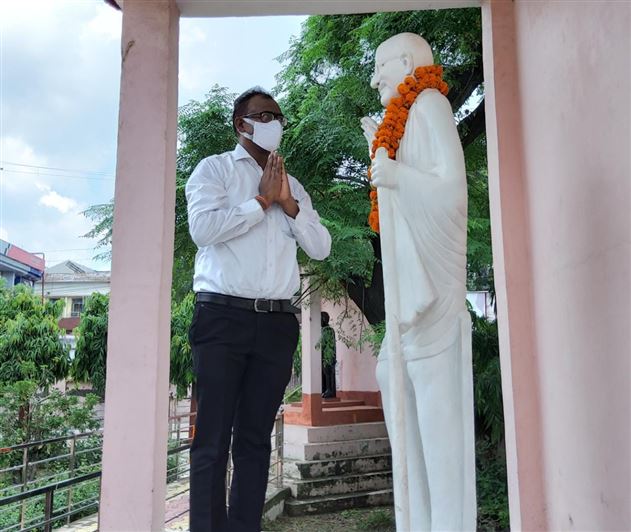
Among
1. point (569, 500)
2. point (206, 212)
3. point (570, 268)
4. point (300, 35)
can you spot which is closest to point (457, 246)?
→ point (570, 268)

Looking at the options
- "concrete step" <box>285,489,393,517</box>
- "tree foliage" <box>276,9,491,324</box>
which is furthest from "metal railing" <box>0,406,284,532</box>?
"tree foliage" <box>276,9,491,324</box>

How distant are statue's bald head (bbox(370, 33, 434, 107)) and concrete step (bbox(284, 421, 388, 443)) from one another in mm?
6692

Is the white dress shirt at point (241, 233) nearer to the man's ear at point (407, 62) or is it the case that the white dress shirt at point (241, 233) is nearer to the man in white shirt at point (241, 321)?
the man in white shirt at point (241, 321)

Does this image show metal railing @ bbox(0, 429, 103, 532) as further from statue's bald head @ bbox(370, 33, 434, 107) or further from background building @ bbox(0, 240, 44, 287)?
background building @ bbox(0, 240, 44, 287)

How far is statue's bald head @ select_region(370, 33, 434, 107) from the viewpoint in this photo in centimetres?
203

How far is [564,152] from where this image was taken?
2.11m

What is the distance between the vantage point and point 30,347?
9195 mm

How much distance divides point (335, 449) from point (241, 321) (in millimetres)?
6538

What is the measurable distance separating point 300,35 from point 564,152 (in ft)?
15.7

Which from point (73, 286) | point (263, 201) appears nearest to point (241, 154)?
point (263, 201)

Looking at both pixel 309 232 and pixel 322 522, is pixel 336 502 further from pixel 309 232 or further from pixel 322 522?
pixel 309 232

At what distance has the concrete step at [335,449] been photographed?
7.95 metres

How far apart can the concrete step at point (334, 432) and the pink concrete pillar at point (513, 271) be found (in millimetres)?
5991

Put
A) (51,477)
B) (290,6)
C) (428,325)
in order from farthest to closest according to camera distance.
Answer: (51,477), (290,6), (428,325)
